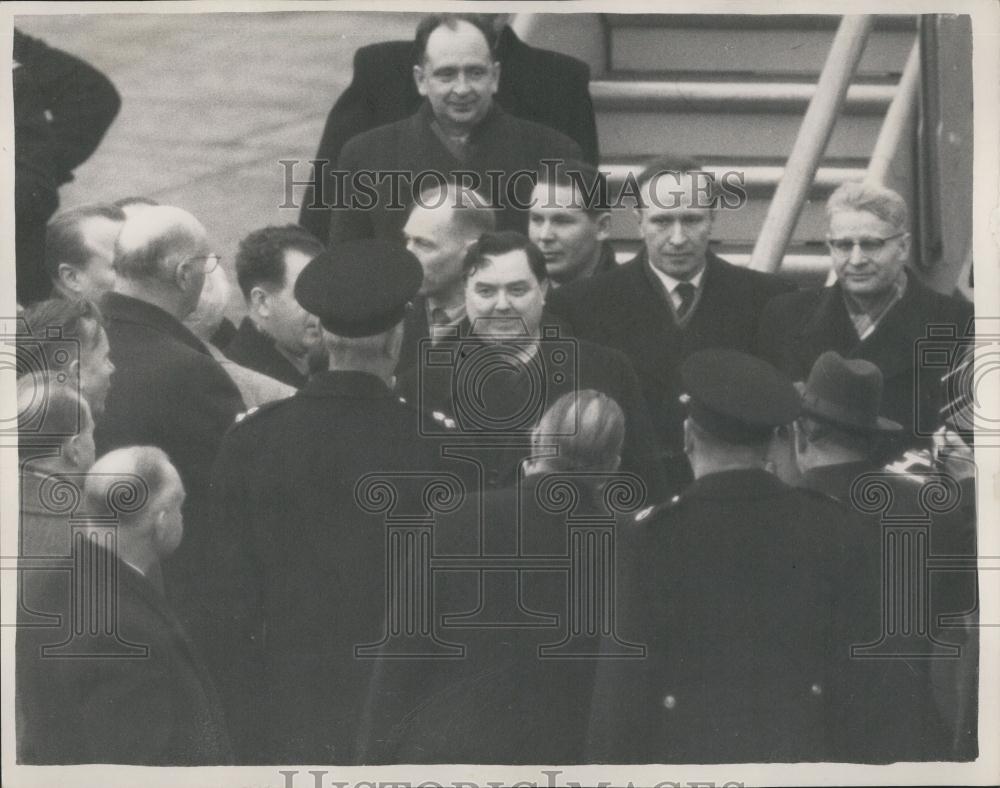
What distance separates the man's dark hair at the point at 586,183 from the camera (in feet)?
15.2

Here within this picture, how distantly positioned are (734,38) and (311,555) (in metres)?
2.27

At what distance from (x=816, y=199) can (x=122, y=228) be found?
2.36 meters

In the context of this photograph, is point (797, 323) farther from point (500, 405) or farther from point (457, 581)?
point (457, 581)

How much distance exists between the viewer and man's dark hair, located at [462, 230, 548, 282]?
4.63m

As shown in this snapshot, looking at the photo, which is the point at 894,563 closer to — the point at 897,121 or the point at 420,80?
the point at 897,121

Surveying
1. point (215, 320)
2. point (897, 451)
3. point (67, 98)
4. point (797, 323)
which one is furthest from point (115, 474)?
point (897, 451)

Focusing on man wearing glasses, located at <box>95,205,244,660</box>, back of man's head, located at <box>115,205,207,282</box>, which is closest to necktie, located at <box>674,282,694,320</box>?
man wearing glasses, located at <box>95,205,244,660</box>

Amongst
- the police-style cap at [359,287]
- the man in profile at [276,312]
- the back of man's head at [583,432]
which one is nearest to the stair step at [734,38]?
the police-style cap at [359,287]

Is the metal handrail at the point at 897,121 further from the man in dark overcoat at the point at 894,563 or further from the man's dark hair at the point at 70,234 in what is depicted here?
the man's dark hair at the point at 70,234

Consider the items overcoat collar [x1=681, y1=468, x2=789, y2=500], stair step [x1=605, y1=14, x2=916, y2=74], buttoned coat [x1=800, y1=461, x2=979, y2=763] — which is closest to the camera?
overcoat collar [x1=681, y1=468, x2=789, y2=500]

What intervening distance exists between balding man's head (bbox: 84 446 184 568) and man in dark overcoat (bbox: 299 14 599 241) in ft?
3.13

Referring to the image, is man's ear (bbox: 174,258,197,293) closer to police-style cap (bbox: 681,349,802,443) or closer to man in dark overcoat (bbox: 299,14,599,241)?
man in dark overcoat (bbox: 299,14,599,241)

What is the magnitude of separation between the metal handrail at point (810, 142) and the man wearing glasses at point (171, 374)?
1.86m

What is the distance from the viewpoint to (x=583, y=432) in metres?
4.58
